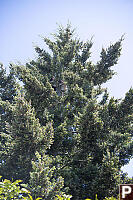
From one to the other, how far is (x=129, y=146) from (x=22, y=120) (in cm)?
471

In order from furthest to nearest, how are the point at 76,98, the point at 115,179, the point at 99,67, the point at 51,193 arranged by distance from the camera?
the point at 99,67
the point at 76,98
the point at 115,179
the point at 51,193

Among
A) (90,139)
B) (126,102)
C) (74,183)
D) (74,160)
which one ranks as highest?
(126,102)

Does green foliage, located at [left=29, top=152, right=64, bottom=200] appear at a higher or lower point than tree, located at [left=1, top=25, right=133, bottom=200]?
lower

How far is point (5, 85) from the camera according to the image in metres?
13.9

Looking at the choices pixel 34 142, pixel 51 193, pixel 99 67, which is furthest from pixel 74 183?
pixel 99 67

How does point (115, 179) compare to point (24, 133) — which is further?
point (24, 133)

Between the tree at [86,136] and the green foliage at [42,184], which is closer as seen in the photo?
the green foliage at [42,184]

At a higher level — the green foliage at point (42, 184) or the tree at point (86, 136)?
the tree at point (86, 136)

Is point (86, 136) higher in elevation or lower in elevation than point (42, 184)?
higher

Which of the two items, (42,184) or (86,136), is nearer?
(42,184)

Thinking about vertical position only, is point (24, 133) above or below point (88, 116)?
below

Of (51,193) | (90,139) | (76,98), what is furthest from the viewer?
(76,98)

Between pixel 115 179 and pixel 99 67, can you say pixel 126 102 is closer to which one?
pixel 115 179

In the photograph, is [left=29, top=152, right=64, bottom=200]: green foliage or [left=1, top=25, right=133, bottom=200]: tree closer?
[left=29, top=152, right=64, bottom=200]: green foliage
